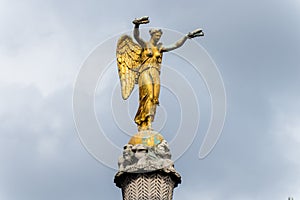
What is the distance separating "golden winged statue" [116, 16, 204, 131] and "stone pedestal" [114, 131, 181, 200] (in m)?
1.93

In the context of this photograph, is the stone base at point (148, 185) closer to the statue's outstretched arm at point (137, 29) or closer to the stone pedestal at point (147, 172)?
the stone pedestal at point (147, 172)

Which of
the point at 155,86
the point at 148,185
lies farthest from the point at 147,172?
the point at 155,86

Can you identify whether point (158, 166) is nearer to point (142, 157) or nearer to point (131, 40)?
point (142, 157)

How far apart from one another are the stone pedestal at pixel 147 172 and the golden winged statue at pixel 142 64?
1.93m

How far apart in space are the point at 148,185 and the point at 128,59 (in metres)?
5.93

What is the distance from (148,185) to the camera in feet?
155

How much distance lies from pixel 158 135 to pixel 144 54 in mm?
3593

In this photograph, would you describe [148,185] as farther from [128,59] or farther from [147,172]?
[128,59]

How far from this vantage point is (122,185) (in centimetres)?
4816

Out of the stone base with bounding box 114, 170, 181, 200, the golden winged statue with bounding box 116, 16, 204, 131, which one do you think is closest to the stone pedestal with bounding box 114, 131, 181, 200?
the stone base with bounding box 114, 170, 181, 200

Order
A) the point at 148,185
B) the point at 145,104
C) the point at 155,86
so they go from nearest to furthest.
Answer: the point at 148,185, the point at 145,104, the point at 155,86

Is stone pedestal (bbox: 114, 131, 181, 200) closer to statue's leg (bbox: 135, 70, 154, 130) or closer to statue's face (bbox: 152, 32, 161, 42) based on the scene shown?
statue's leg (bbox: 135, 70, 154, 130)

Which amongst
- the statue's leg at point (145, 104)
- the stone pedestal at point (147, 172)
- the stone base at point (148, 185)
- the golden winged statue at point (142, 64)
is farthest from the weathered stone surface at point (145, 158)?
the golden winged statue at point (142, 64)

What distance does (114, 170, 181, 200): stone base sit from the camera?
4722 cm
